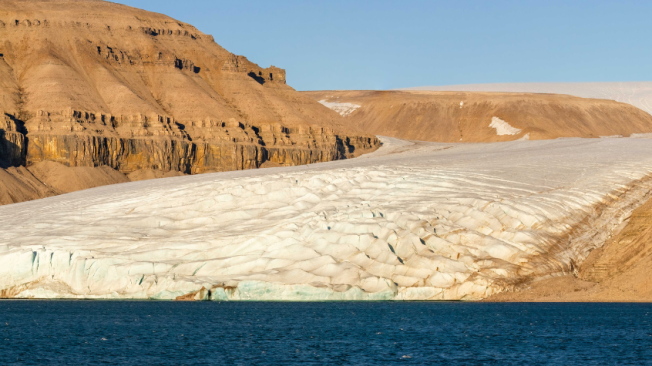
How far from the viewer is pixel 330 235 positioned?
166 feet

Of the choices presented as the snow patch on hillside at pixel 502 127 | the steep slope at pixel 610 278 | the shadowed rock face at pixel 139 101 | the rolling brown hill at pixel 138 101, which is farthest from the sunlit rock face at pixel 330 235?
the snow patch on hillside at pixel 502 127

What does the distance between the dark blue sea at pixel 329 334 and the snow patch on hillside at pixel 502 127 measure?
12308 cm

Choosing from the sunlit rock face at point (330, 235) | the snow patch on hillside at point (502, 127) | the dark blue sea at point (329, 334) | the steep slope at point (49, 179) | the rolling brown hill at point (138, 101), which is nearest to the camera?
the dark blue sea at point (329, 334)

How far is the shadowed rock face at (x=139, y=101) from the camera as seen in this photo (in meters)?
101

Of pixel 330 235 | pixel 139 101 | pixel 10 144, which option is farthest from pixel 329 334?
pixel 139 101

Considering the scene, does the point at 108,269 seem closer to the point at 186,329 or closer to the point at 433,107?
the point at 186,329

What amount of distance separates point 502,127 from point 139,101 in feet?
275

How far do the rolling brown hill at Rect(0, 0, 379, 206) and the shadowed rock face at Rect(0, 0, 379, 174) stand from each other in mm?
153

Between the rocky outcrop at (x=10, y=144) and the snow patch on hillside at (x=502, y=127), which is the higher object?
the snow patch on hillside at (x=502, y=127)

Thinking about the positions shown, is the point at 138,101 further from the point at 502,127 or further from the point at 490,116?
the point at 490,116

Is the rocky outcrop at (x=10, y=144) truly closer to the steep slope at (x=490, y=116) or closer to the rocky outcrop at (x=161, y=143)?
the rocky outcrop at (x=161, y=143)

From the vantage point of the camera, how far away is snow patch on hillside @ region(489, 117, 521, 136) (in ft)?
545

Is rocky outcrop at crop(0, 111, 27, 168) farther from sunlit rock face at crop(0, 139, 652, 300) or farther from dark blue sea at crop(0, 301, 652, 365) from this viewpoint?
dark blue sea at crop(0, 301, 652, 365)

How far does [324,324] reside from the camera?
39219mm
